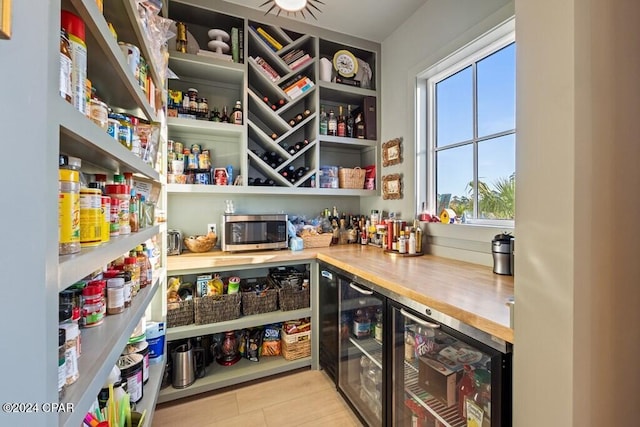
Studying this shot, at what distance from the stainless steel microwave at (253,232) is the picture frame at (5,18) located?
1.69 metres

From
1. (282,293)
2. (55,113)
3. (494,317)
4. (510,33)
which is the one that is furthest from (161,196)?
(510,33)

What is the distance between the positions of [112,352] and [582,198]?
1284 mm

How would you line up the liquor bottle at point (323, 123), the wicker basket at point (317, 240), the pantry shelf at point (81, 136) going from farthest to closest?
the liquor bottle at point (323, 123) < the wicker basket at point (317, 240) < the pantry shelf at point (81, 136)

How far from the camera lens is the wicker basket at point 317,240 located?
2.30 m

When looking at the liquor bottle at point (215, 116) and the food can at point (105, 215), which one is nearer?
the food can at point (105, 215)

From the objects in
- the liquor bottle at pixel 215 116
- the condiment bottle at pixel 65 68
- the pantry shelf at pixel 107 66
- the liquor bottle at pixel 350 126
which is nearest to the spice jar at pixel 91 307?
the condiment bottle at pixel 65 68

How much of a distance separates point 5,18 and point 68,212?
13.6 inches

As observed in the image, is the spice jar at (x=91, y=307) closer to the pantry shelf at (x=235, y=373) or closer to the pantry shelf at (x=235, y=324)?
the pantry shelf at (x=235, y=324)

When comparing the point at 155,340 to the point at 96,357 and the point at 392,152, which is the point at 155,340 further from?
the point at 392,152

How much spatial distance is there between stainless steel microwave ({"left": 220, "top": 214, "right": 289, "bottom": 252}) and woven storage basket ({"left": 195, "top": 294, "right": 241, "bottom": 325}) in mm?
351

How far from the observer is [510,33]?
156 centimetres

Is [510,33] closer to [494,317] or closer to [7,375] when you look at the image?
[494,317]

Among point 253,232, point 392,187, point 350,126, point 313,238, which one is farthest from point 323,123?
point 253,232

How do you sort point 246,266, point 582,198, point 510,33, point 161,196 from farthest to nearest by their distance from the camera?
point 246,266, point 161,196, point 510,33, point 582,198
